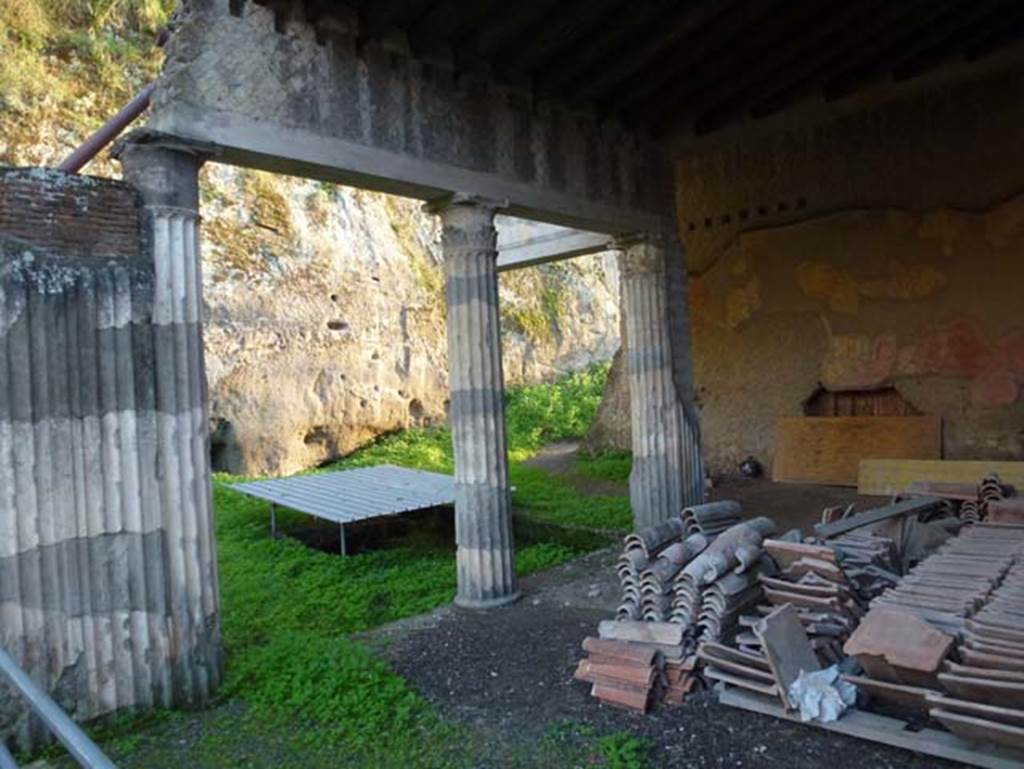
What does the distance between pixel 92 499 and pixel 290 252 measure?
11175mm

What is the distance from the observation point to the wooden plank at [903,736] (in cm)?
310

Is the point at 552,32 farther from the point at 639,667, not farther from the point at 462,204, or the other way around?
the point at 639,667

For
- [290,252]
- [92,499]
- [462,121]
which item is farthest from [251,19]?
[290,252]

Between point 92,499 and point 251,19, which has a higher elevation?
point 251,19

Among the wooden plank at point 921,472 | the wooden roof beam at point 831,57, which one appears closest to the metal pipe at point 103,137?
the wooden roof beam at point 831,57

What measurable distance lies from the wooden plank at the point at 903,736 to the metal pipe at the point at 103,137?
4.62 metres

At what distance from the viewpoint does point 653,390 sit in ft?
24.9

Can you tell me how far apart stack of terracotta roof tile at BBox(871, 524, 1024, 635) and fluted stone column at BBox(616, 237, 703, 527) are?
9.22 ft

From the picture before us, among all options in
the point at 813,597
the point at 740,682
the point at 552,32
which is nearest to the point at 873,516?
the point at 813,597

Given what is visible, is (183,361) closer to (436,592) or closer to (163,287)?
(163,287)

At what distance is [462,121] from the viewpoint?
592 centimetres

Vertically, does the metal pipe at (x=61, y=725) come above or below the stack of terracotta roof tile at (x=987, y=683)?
above

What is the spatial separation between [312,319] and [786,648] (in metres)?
12.4

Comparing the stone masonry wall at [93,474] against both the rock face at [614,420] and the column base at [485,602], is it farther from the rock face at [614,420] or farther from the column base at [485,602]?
the rock face at [614,420]
